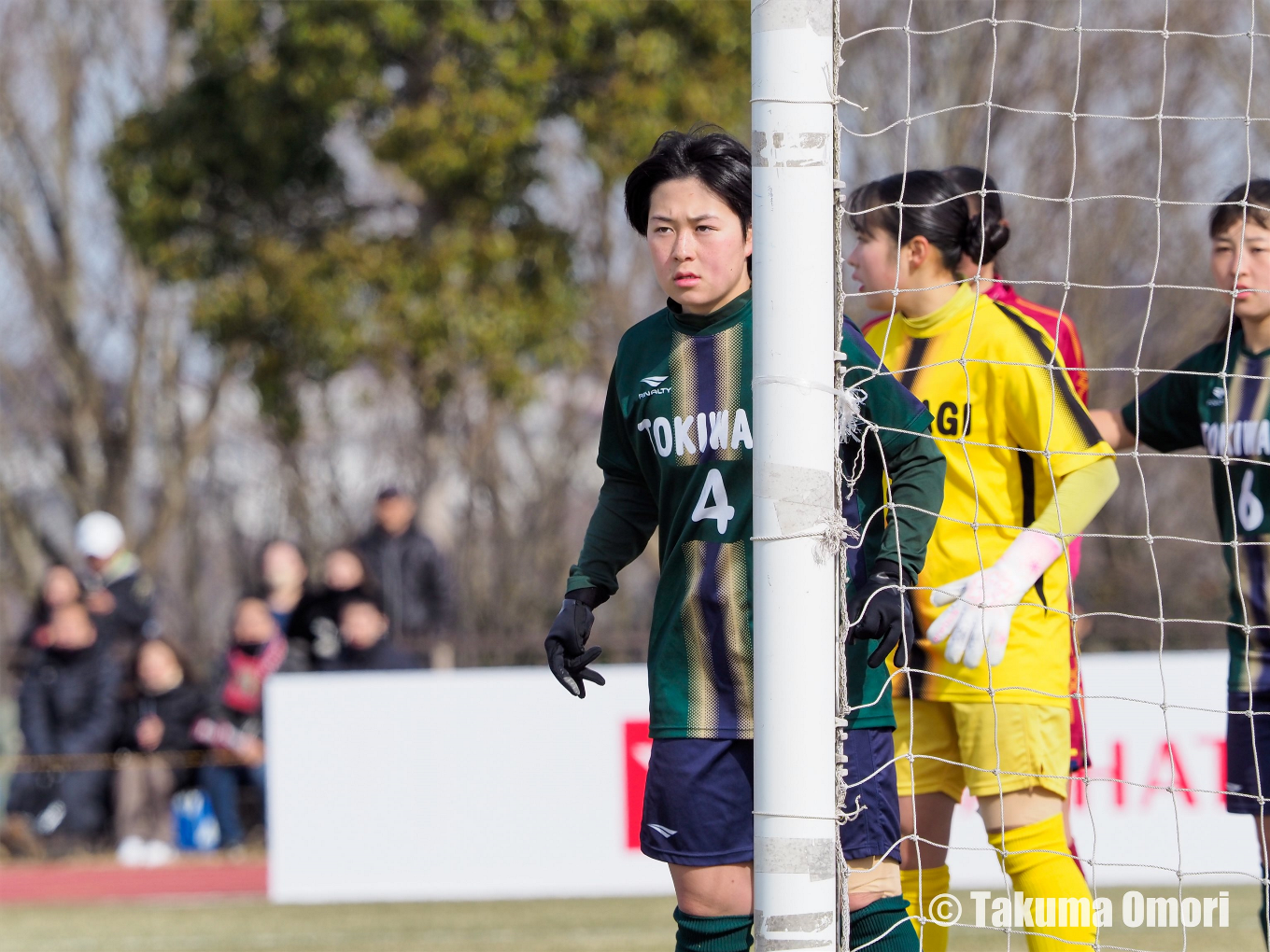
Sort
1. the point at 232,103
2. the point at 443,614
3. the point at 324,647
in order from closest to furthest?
the point at 324,647 < the point at 443,614 < the point at 232,103

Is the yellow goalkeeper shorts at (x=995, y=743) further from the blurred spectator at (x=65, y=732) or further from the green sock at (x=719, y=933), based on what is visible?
the blurred spectator at (x=65, y=732)

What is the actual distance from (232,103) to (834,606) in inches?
393

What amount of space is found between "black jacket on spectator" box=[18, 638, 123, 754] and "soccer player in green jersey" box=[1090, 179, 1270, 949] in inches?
255

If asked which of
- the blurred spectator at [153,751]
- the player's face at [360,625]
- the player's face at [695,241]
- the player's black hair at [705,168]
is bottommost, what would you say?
the blurred spectator at [153,751]

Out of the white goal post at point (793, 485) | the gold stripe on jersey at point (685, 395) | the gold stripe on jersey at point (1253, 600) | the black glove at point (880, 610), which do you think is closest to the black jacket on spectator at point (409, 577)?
the gold stripe on jersey at point (1253, 600)

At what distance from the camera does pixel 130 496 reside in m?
20.9

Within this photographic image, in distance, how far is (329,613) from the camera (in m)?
8.45

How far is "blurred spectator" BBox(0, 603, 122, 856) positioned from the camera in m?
8.72

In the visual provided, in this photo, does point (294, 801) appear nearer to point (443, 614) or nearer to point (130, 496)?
point (443, 614)

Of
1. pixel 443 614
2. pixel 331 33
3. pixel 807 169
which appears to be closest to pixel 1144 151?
pixel 331 33

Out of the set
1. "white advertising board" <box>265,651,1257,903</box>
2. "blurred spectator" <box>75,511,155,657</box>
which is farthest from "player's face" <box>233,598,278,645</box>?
"white advertising board" <box>265,651,1257,903</box>

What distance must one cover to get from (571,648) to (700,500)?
41 centimetres

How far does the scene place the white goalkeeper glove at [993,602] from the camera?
3.32m

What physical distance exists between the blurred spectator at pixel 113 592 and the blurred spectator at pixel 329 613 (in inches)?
47.3
